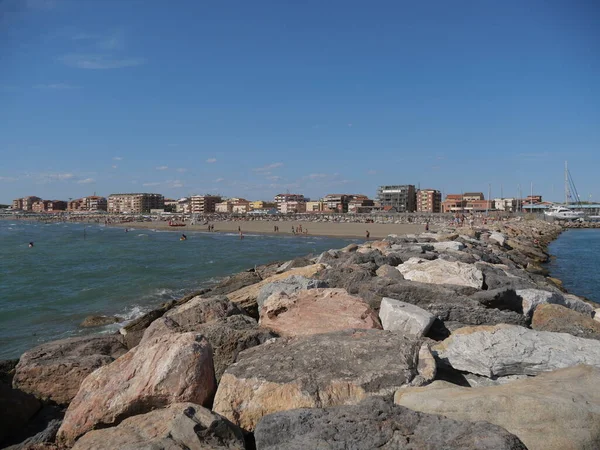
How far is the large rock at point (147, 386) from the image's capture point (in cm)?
354

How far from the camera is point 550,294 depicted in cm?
662

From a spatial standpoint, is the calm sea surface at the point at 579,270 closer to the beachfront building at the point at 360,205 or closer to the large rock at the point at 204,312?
the large rock at the point at 204,312

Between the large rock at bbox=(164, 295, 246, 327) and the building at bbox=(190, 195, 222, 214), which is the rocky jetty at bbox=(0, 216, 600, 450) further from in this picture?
the building at bbox=(190, 195, 222, 214)

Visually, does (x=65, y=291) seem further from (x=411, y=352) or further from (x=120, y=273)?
(x=411, y=352)

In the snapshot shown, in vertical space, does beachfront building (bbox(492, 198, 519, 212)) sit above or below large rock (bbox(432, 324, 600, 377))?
above

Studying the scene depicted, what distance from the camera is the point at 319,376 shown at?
3.58 meters

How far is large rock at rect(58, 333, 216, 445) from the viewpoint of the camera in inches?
140

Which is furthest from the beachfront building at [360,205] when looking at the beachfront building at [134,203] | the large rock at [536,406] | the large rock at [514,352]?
the large rock at [536,406]

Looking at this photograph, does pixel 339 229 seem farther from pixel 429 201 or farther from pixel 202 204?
pixel 202 204

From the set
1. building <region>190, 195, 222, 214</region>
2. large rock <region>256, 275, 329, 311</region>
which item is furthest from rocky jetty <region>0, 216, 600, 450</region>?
building <region>190, 195, 222, 214</region>

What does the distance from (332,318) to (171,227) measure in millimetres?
68755

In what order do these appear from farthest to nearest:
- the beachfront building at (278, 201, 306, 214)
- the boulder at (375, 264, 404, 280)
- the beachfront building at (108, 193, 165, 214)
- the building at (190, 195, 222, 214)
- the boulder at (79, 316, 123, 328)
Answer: the beachfront building at (108, 193, 165, 214) < the building at (190, 195, 222, 214) < the beachfront building at (278, 201, 306, 214) < the boulder at (79, 316, 123, 328) < the boulder at (375, 264, 404, 280)

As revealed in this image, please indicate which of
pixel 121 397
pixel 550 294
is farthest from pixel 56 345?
pixel 550 294

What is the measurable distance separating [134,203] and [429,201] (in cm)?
10026
